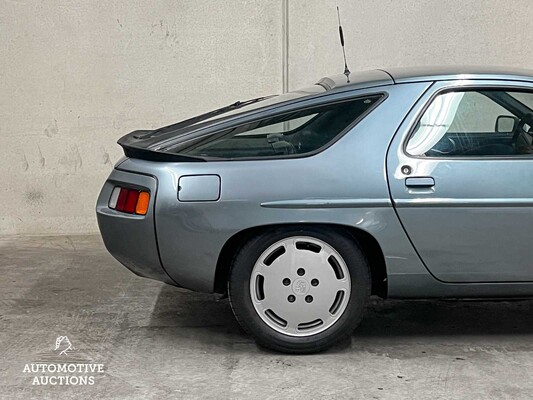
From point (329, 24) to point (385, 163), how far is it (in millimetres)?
3244

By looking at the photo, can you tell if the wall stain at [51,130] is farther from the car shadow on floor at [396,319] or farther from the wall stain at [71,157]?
the car shadow on floor at [396,319]

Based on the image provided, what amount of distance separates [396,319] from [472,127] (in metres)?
1.29

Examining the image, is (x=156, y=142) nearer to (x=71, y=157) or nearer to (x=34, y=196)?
(x=71, y=157)

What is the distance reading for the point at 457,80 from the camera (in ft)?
13.3

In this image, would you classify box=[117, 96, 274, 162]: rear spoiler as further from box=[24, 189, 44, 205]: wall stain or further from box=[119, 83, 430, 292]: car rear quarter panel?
box=[24, 189, 44, 205]: wall stain

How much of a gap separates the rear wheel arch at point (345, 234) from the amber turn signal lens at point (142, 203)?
0.45 m

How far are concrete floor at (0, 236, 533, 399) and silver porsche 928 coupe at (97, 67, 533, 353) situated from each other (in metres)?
0.27

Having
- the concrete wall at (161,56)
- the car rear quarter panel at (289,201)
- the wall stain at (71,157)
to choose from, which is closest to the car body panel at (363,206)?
the car rear quarter panel at (289,201)

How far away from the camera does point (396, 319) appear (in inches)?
183

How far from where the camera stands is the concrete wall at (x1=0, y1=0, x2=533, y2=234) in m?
6.80

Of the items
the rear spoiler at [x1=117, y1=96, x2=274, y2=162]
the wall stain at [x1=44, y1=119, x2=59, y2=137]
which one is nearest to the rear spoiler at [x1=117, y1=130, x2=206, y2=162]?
the rear spoiler at [x1=117, y1=96, x2=274, y2=162]

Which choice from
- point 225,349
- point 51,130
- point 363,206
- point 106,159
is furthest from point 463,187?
point 51,130

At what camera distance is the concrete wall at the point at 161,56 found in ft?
22.3

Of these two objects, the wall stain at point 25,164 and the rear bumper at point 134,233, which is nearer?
the rear bumper at point 134,233
